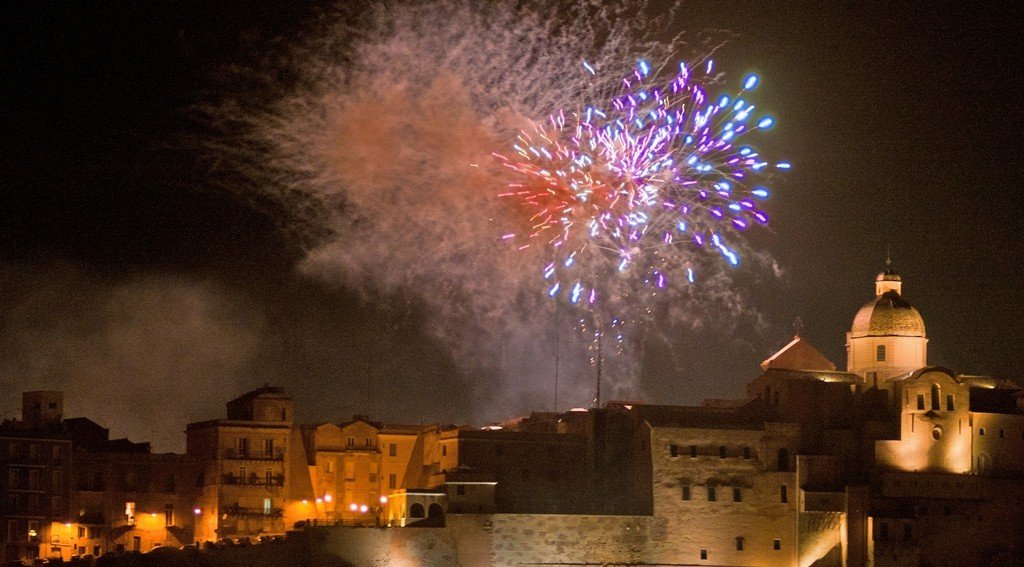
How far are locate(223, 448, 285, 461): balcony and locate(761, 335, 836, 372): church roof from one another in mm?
22370

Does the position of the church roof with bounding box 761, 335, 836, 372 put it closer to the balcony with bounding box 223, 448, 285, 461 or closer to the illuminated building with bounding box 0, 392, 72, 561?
the balcony with bounding box 223, 448, 285, 461

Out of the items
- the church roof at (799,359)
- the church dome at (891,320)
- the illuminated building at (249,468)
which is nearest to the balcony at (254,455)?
the illuminated building at (249,468)

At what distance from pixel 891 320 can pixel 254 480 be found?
28.8 metres

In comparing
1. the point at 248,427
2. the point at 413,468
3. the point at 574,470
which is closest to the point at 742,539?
the point at 574,470

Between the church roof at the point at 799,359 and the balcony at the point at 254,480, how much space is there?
74.2ft

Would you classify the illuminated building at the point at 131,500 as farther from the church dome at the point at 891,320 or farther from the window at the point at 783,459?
the church dome at the point at 891,320

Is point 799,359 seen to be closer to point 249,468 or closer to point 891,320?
point 891,320

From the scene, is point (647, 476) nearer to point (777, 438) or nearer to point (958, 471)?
point (777, 438)

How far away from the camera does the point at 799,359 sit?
310ft

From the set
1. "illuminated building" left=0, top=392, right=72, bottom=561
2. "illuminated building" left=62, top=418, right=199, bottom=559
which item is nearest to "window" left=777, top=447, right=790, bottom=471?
"illuminated building" left=62, top=418, right=199, bottom=559

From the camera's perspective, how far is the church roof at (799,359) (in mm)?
94188

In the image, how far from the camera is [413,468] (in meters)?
93.1

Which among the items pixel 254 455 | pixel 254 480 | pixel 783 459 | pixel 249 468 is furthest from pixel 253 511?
pixel 783 459

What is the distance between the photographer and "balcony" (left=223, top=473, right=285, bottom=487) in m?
90.8
